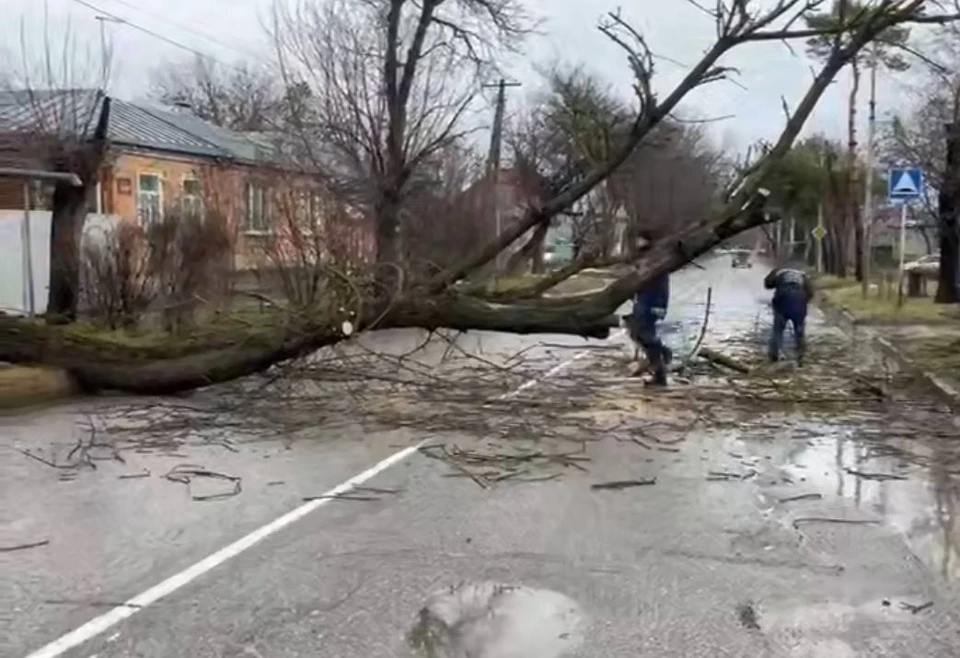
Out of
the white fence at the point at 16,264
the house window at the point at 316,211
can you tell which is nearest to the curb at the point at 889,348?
the house window at the point at 316,211

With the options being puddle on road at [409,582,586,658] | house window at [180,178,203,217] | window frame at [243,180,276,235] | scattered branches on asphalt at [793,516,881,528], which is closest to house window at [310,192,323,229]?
window frame at [243,180,276,235]

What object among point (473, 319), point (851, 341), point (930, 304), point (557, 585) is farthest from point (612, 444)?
point (930, 304)

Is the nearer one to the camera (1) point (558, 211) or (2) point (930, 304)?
(1) point (558, 211)

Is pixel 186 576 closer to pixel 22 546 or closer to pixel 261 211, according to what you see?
pixel 22 546

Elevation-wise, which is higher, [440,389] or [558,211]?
[558,211]

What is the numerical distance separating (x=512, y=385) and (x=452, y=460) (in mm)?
4307

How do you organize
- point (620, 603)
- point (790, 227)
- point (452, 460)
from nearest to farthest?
point (620, 603), point (452, 460), point (790, 227)

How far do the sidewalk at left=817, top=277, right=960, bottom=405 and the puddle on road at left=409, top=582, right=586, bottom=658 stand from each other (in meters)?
8.21

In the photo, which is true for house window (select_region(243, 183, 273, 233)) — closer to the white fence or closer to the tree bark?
the tree bark

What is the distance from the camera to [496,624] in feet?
18.2

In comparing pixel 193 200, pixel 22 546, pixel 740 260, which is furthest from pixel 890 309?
pixel 740 260

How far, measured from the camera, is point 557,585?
6.16 m

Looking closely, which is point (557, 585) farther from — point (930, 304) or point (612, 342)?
point (930, 304)

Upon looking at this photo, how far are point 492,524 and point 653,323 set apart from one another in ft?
23.9
